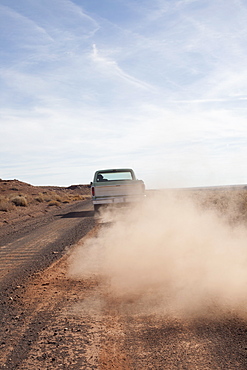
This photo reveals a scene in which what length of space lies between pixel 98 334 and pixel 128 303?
1.09 metres

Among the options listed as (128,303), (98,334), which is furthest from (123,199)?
(98,334)

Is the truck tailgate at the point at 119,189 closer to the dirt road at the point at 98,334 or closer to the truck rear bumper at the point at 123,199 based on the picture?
the truck rear bumper at the point at 123,199

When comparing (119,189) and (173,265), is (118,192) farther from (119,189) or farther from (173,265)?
(173,265)

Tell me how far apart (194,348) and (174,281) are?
2.38 m

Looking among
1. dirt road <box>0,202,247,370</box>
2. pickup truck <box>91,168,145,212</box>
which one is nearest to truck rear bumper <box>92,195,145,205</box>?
pickup truck <box>91,168,145,212</box>

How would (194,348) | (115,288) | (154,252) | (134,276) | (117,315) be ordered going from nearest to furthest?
(194,348), (117,315), (115,288), (134,276), (154,252)

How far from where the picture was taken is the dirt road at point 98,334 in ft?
11.0

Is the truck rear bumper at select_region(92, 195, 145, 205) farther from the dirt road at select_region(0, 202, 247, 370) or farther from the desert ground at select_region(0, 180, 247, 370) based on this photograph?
the dirt road at select_region(0, 202, 247, 370)

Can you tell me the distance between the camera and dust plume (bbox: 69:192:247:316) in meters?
5.00

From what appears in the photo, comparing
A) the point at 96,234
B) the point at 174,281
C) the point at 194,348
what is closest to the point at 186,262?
the point at 174,281

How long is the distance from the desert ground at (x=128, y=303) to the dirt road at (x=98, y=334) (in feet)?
0.03

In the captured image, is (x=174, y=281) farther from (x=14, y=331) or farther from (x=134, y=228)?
(x=134, y=228)

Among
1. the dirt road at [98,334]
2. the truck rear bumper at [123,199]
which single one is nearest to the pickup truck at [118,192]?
the truck rear bumper at [123,199]

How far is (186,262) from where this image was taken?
22.9 feet
